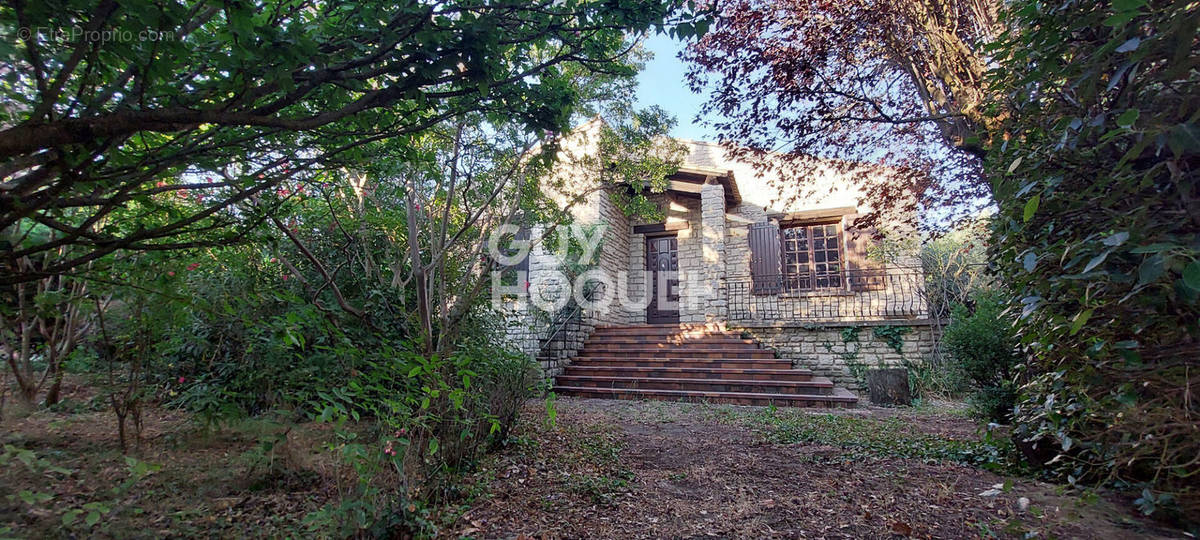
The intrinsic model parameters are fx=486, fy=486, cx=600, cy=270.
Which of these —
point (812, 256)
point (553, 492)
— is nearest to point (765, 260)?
point (812, 256)

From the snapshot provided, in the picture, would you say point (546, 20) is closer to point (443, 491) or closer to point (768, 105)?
point (443, 491)

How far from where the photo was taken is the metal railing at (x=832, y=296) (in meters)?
8.32

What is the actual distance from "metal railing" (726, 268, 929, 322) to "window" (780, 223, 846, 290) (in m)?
0.02

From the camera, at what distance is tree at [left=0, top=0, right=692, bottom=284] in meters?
1.19

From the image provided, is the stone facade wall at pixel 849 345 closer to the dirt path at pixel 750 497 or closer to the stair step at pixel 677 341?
the stair step at pixel 677 341

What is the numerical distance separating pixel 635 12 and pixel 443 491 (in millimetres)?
2449

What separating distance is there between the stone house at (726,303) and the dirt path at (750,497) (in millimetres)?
3276

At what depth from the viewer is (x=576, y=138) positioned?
5098 mm

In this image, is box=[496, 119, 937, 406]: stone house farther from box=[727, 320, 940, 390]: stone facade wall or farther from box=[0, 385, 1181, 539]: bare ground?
box=[0, 385, 1181, 539]: bare ground

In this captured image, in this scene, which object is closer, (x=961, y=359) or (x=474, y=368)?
(x=474, y=368)

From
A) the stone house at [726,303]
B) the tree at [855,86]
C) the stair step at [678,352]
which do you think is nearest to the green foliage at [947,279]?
the stone house at [726,303]

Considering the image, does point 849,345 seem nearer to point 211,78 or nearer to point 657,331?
point 657,331

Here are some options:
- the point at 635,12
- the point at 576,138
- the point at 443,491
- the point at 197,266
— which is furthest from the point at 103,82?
the point at 576,138

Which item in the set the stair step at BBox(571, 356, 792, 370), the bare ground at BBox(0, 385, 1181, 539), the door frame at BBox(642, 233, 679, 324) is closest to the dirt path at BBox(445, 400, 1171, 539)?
the bare ground at BBox(0, 385, 1181, 539)
